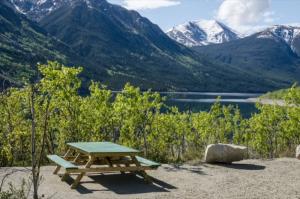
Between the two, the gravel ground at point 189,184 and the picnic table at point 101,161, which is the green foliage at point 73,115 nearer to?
the picnic table at point 101,161

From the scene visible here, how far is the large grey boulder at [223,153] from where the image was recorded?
80.3 feet

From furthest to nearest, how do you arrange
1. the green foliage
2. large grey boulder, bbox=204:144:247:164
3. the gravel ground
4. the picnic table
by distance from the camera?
the green foliage, large grey boulder, bbox=204:144:247:164, the picnic table, the gravel ground

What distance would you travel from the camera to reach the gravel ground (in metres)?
17.2

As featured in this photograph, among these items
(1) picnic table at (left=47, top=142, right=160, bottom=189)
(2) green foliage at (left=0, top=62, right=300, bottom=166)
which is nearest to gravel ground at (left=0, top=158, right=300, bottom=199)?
(1) picnic table at (left=47, top=142, right=160, bottom=189)

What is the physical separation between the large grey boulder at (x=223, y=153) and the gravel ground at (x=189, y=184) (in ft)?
2.09

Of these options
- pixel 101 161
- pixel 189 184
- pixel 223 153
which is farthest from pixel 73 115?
pixel 189 184

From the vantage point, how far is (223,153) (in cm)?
A: 2445

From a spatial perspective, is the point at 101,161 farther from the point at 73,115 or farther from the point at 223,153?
the point at 73,115

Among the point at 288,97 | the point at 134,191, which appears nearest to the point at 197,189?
the point at 134,191

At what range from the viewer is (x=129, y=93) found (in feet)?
110

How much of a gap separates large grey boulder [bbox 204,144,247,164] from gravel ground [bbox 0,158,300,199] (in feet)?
2.09

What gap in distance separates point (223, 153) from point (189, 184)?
19.0 feet

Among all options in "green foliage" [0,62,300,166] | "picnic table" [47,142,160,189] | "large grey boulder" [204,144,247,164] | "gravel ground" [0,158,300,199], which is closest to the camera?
"gravel ground" [0,158,300,199]

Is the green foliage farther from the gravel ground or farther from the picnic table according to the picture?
Answer: the gravel ground
